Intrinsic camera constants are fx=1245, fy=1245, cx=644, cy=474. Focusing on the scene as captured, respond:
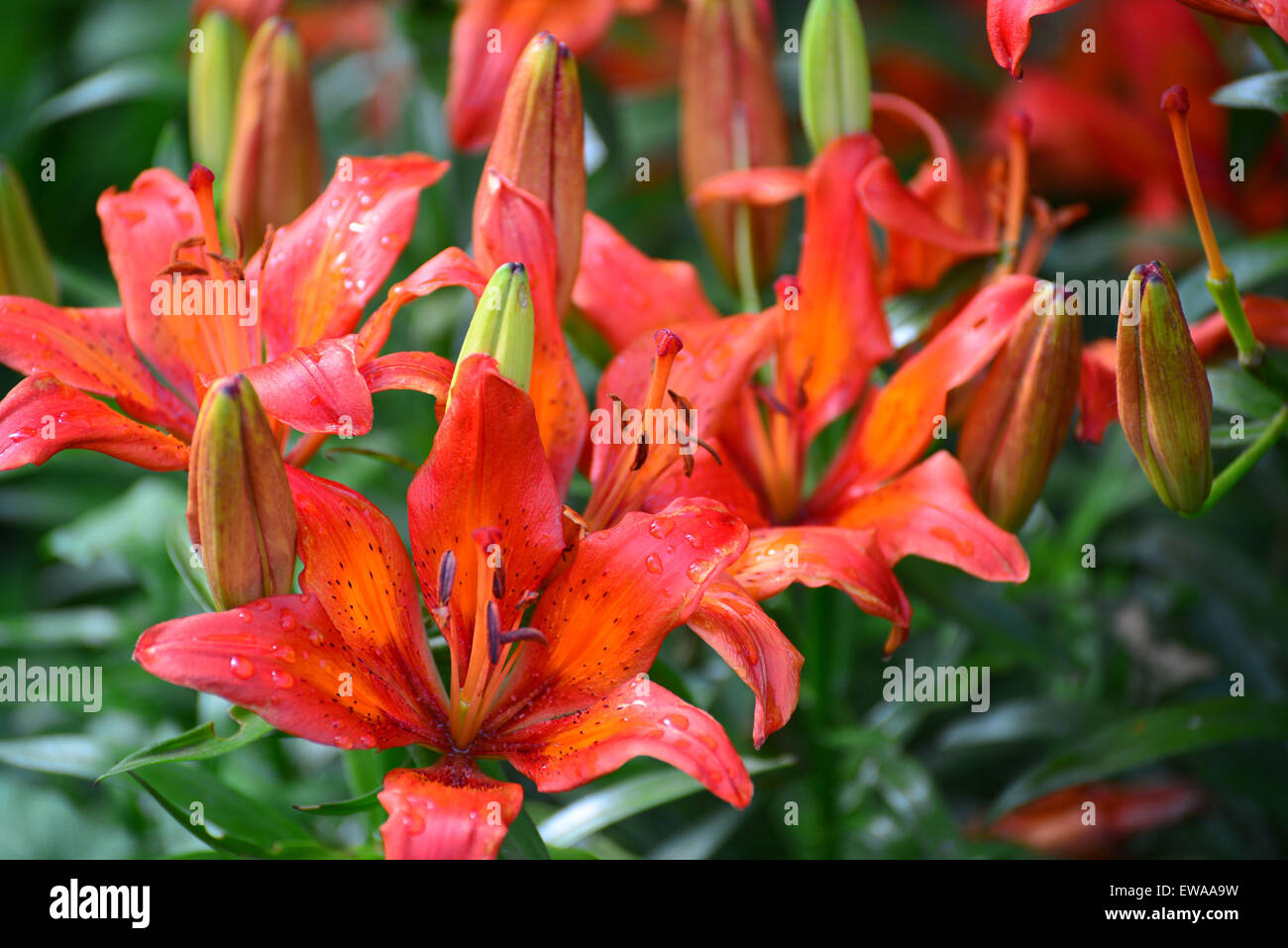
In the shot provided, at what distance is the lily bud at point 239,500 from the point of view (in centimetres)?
54

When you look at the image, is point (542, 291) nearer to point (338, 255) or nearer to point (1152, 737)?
point (338, 255)

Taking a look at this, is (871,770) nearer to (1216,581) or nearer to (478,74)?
(1216,581)

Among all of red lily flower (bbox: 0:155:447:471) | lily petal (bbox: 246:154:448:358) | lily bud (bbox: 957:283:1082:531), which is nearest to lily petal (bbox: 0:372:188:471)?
red lily flower (bbox: 0:155:447:471)

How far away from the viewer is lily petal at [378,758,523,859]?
1.65ft

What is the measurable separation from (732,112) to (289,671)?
0.52 m

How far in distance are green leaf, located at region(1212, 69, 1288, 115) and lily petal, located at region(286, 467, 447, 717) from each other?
1.79 ft

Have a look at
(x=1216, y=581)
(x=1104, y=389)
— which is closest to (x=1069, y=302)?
(x=1104, y=389)

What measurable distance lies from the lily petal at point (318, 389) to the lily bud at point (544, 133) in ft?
0.43

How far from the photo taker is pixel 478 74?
0.98m

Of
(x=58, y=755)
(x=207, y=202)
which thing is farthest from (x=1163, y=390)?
(x=58, y=755)

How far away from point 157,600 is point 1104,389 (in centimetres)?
73

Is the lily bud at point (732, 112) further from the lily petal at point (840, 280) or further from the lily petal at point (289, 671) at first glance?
the lily petal at point (289, 671)

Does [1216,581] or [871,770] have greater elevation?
[1216,581]
